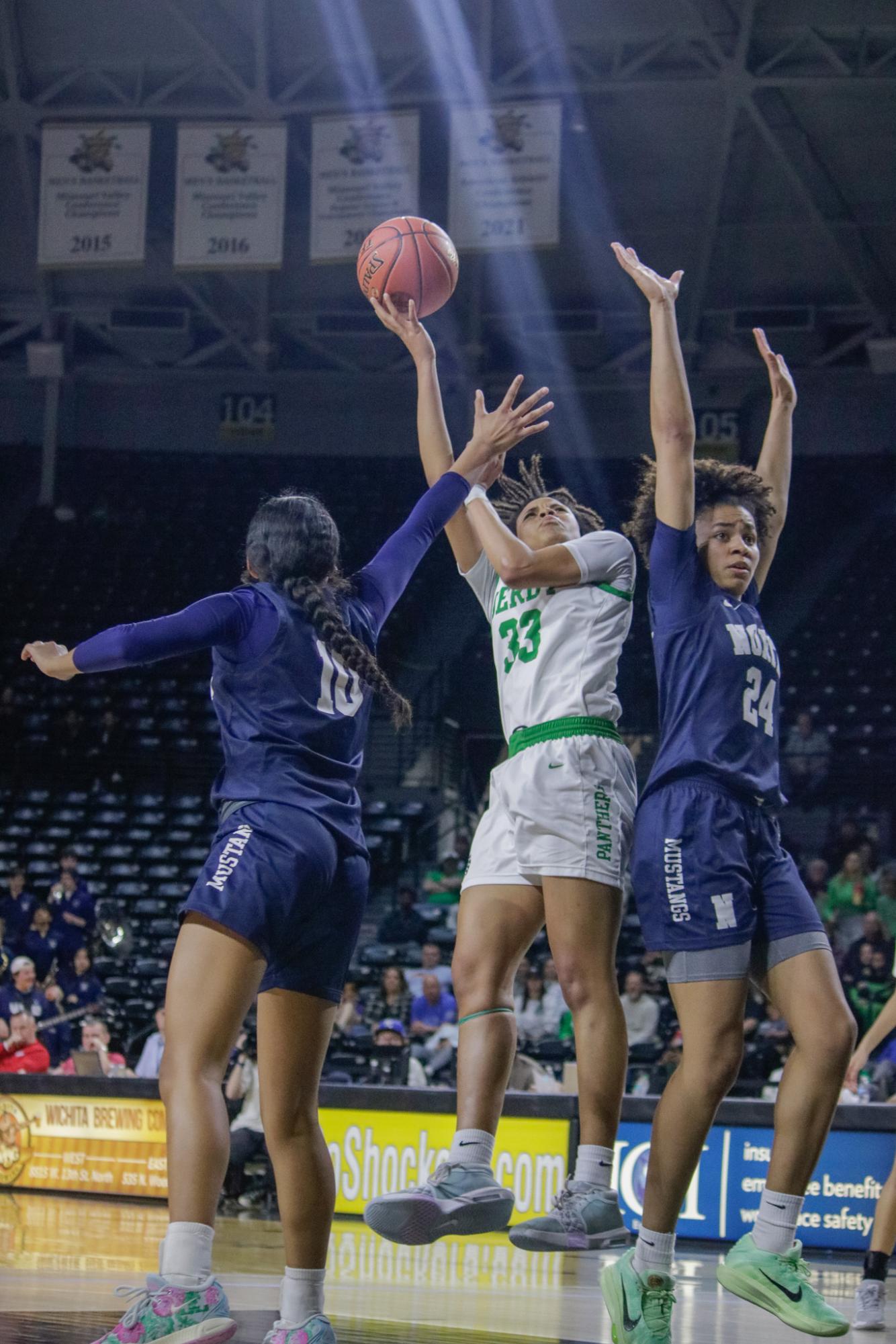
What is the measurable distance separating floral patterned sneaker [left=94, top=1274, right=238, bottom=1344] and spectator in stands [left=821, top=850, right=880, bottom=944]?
10.4 metres

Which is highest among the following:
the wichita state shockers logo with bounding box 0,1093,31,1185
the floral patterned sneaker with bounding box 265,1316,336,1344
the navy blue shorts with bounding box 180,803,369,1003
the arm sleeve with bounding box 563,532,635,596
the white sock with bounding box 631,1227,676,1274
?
the arm sleeve with bounding box 563,532,635,596

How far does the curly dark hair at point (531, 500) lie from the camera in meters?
4.93

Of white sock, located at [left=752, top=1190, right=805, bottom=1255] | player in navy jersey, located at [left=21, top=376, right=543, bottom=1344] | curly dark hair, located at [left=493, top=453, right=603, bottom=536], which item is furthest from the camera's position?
curly dark hair, located at [left=493, top=453, right=603, bottom=536]

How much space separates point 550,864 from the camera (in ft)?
13.8

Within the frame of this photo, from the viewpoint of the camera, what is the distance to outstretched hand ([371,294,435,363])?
15.9ft

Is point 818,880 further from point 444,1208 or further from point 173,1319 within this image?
point 173,1319

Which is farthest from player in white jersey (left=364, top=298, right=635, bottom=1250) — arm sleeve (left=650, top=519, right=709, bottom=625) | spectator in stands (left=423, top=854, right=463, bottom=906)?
spectator in stands (left=423, top=854, right=463, bottom=906)

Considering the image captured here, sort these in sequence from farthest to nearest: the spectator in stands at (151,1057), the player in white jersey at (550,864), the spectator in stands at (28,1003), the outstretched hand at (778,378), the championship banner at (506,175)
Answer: the championship banner at (506,175) → the spectator in stands at (28,1003) → the spectator in stands at (151,1057) → the outstretched hand at (778,378) → the player in white jersey at (550,864)

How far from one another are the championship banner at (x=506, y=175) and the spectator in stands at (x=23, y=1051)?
351 inches

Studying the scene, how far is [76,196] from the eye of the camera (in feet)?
Result: 53.6

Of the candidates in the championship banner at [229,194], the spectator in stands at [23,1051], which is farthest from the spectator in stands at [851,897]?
the championship banner at [229,194]

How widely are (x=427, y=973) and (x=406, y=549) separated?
28.8 feet

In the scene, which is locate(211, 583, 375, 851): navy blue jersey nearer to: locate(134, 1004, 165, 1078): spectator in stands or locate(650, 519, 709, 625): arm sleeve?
locate(650, 519, 709, 625): arm sleeve

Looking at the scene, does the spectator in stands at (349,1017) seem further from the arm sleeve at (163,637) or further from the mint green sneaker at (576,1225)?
the arm sleeve at (163,637)
